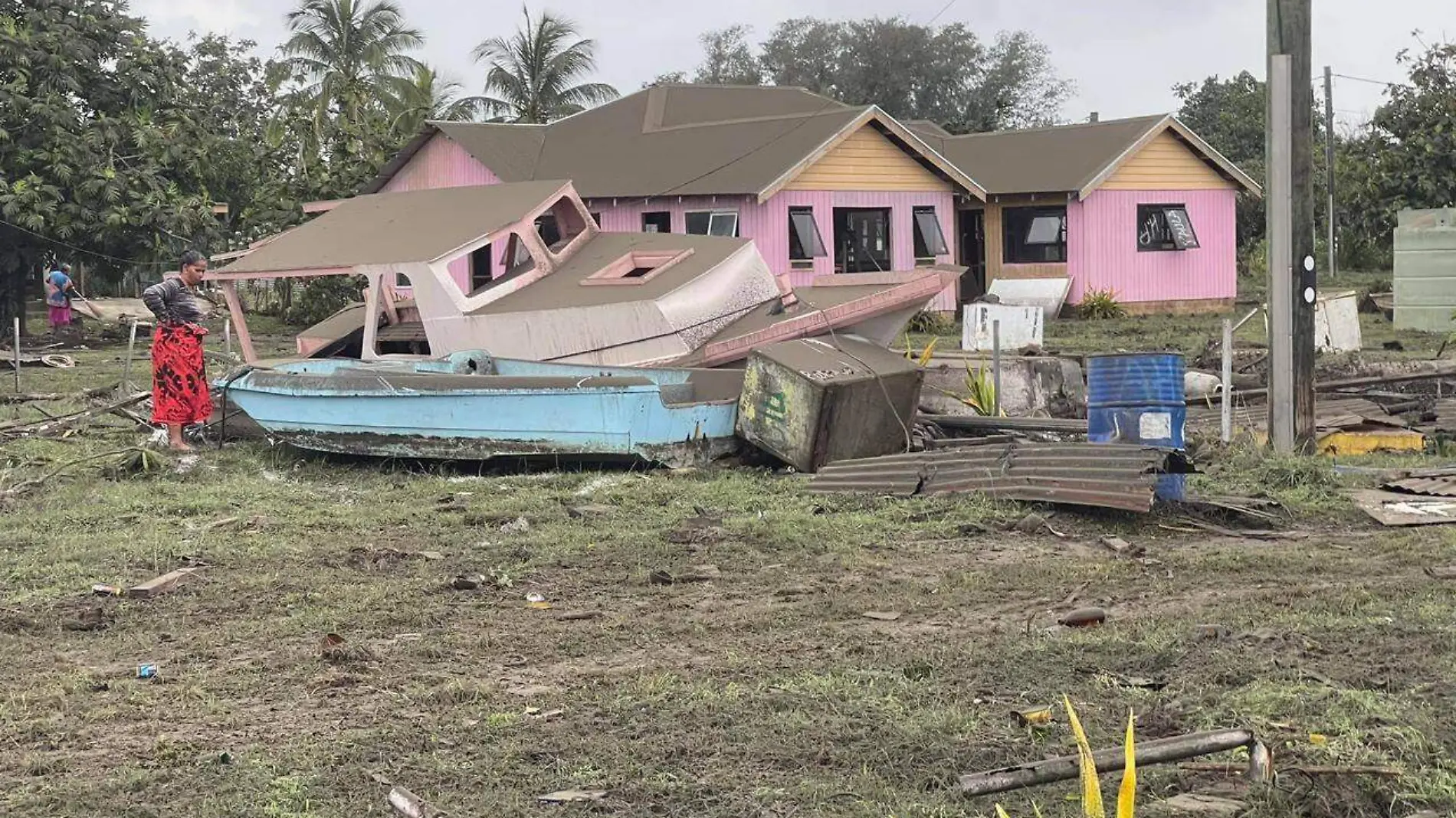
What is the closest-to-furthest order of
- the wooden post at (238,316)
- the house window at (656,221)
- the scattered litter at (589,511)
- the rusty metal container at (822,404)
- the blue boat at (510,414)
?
1. the scattered litter at (589,511)
2. the rusty metal container at (822,404)
3. the blue boat at (510,414)
4. the wooden post at (238,316)
5. the house window at (656,221)

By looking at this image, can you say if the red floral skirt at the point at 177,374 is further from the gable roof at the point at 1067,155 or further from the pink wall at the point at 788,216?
the gable roof at the point at 1067,155

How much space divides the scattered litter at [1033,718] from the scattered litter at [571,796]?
1.38 meters

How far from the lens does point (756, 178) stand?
25.3 metres

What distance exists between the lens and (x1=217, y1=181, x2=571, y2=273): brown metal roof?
12586mm

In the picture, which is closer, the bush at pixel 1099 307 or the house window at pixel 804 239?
the house window at pixel 804 239

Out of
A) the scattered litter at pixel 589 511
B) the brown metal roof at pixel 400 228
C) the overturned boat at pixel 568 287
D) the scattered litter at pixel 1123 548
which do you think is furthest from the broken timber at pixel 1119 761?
the brown metal roof at pixel 400 228

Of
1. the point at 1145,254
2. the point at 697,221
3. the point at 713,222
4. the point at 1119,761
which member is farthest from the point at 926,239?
the point at 1119,761

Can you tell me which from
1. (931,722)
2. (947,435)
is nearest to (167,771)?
(931,722)

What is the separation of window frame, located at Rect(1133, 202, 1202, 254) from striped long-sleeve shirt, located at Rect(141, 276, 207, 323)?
21.5 metres

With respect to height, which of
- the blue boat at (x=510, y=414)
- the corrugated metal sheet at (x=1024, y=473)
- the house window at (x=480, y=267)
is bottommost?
the corrugated metal sheet at (x=1024, y=473)

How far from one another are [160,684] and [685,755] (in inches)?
86.8

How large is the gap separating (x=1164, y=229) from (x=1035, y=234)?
263 cm

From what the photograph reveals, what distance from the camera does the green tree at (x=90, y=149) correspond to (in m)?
26.8

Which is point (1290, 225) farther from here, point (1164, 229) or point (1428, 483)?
point (1164, 229)
